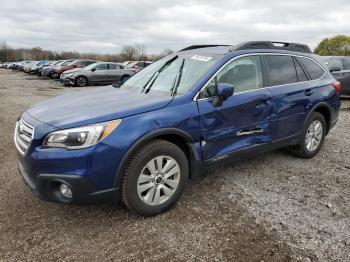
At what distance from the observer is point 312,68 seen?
210 inches

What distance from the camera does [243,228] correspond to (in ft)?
11.0

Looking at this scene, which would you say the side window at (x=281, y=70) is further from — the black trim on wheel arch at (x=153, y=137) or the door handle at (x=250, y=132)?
the black trim on wheel arch at (x=153, y=137)

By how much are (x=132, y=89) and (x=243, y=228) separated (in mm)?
2115

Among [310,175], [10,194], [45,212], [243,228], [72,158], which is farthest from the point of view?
[310,175]

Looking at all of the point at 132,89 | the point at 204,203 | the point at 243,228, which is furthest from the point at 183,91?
the point at 243,228

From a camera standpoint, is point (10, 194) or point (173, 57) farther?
point (173, 57)

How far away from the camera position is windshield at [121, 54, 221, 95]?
398 cm

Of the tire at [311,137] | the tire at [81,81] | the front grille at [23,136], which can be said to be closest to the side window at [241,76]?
the tire at [311,137]

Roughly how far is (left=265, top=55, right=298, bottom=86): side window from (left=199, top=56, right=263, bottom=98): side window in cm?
22

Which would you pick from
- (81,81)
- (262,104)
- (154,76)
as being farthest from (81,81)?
(262,104)

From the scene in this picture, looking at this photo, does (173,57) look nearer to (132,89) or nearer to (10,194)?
(132,89)

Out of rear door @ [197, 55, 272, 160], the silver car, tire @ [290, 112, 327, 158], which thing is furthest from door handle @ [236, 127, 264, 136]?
the silver car

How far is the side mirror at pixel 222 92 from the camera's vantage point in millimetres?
3762

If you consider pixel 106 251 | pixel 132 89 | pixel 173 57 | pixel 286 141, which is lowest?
pixel 106 251
